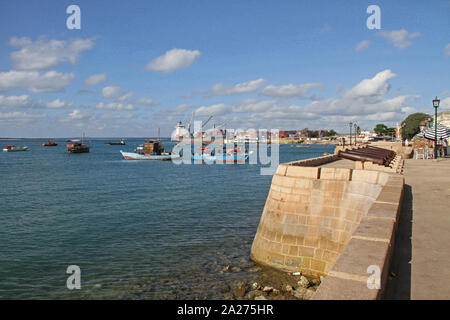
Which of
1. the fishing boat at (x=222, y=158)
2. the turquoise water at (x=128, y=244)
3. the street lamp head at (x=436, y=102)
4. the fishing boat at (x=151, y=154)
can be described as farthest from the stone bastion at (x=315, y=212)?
the fishing boat at (x=151, y=154)

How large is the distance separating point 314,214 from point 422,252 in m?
5.29

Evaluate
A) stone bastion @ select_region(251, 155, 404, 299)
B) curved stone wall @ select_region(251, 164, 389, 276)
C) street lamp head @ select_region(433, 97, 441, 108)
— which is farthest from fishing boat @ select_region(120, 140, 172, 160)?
curved stone wall @ select_region(251, 164, 389, 276)

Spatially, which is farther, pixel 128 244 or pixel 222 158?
pixel 222 158

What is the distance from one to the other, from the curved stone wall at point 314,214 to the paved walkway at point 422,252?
1424 millimetres

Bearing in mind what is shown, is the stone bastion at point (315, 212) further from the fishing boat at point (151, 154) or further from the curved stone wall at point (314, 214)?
the fishing boat at point (151, 154)

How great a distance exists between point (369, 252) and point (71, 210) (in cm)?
2329

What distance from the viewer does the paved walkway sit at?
448 centimetres

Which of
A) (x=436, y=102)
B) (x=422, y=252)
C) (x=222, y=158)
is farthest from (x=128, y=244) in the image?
(x=222, y=158)

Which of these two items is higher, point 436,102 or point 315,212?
point 436,102

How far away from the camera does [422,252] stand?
19.2 feet

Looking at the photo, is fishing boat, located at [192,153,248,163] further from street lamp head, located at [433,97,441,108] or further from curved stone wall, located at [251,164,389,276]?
curved stone wall, located at [251,164,389,276]

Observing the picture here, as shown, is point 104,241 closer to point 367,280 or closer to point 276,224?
point 276,224

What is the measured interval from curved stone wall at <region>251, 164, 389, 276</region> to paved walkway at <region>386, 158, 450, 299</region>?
4.67ft

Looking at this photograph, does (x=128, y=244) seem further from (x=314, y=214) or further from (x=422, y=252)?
(x=422, y=252)
